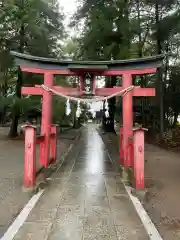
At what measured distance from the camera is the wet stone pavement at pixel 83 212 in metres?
4.31

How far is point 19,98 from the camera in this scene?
1741 centimetres

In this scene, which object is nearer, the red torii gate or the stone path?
the stone path

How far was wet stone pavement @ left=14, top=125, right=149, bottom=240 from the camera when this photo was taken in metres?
4.31

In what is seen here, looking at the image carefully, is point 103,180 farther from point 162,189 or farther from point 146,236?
point 146,236

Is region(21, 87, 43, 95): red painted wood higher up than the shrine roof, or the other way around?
the shrine roof

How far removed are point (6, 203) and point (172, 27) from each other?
12.8m

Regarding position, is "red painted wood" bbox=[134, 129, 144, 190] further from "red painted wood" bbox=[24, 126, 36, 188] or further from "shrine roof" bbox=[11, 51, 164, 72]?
"shrine roof" bbox=[11, 51, 164, 72]

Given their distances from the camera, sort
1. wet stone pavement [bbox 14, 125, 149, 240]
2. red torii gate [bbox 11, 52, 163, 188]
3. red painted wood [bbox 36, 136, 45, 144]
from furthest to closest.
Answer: red torii gate [bbox 11, 52, 163, 188], red painted wood [bbox 36, 136, 45, 144], wet stone pavement [bbox 14, 125, 149, 240]

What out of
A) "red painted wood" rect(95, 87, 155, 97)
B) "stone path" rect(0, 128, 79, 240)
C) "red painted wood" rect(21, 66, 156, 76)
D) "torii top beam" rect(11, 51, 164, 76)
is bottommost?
"stone path" rect(0, 128, 79, 240)

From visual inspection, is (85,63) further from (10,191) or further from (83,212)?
(83,212)

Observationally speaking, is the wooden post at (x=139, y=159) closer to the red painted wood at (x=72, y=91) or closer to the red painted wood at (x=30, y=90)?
the red painted wood at (x=72, y=91)

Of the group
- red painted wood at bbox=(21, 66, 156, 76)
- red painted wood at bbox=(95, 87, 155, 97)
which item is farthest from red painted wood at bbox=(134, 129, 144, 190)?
red painted wood at bbox=(21, 66, 156, 76)

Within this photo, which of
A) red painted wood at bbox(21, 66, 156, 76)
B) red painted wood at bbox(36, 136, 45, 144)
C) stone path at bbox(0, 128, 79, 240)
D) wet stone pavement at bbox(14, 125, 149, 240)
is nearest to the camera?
wet stone pavement at bbox(14, 125, 149, 240)

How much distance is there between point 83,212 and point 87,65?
498 cm
